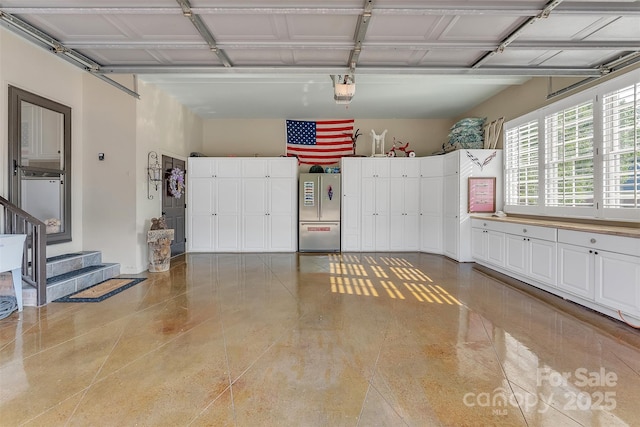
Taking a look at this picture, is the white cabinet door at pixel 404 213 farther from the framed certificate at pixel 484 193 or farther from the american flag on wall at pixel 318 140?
the american flag on wall at pixel 318 140

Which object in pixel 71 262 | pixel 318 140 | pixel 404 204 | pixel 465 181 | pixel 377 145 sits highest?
pixel 318 140

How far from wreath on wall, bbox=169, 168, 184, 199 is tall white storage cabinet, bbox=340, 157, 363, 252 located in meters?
3.40

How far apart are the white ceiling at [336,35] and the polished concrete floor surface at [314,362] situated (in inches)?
102

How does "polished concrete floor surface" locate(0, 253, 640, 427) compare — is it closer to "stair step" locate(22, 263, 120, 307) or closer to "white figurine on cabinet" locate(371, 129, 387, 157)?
"stair step" locate(22, 263, 120, 307)

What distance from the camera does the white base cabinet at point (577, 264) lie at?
9.48 feet

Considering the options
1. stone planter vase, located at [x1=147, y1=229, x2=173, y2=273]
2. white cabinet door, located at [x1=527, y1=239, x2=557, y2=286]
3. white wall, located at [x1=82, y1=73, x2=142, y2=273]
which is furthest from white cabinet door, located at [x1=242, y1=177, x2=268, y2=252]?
white cabinet door, located at [x1=527, y1=239, x2=557, y2=286]

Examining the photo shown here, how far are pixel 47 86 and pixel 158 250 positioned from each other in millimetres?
2744

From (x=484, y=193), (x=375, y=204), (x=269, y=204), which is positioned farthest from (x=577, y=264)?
(x=269, y=204)

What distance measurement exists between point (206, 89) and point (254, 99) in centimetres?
94

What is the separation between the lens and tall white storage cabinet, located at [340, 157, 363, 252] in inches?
277

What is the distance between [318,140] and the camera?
763 cm

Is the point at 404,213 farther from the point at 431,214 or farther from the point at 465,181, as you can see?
the point at 465,181

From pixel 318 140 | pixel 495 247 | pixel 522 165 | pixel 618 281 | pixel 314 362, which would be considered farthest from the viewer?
pixel 318 140

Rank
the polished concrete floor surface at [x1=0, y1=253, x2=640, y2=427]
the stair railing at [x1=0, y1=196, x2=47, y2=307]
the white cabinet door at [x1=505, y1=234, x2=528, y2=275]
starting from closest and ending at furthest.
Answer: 1. the polished concrete floor surface at [x1=0, y1=253, x2=640, y2=427]
2. the stair railing at [x1=0, y1=196, x2=47, y2=307]
3. the white cabinet door at [x1=505, y1=234, x2=528, y2=275]
